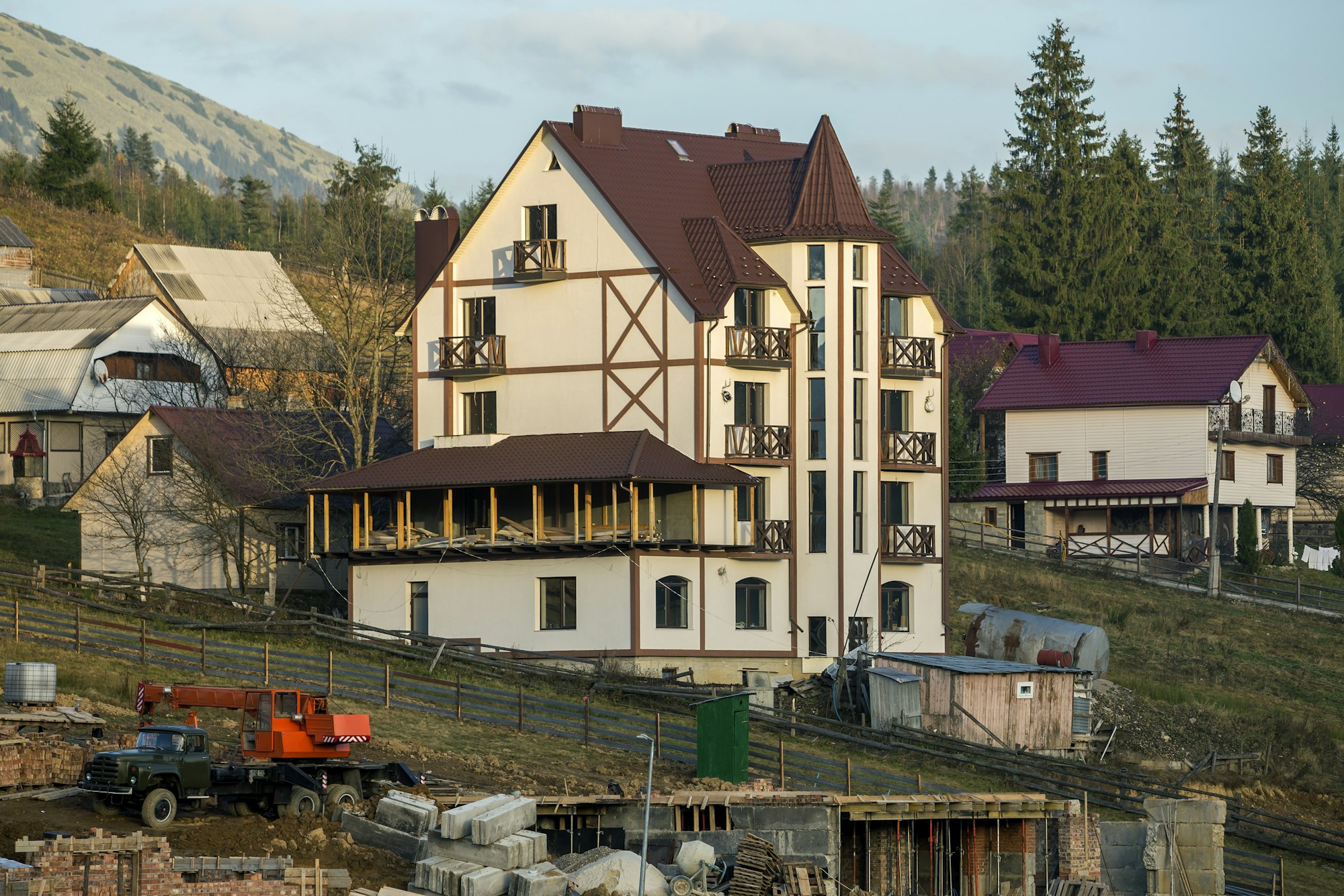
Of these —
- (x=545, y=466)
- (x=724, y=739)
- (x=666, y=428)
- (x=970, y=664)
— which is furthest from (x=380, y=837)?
(x=666, y=428)

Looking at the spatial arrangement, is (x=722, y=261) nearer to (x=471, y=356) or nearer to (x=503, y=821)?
(x=471, y=356)

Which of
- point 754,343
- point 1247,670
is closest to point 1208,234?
point 1247,670

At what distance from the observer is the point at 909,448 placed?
58.6 meters

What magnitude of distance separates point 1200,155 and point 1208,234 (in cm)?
672

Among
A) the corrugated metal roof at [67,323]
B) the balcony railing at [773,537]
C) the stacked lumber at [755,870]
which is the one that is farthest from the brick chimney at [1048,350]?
the stacked lumber at [755,870]

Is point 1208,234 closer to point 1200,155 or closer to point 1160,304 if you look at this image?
point 1200,155

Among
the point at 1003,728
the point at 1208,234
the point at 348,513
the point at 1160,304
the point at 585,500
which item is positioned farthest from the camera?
the point at 1208,234

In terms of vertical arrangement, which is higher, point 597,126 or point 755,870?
point 597,126

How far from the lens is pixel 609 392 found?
56125mm

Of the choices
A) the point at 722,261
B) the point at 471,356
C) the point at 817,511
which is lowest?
the point at 817,511

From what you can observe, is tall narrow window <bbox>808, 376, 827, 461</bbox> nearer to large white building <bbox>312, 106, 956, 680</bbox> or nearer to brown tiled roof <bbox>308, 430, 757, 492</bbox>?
large white building <bbox>312, 106, 956, 680</bbox>

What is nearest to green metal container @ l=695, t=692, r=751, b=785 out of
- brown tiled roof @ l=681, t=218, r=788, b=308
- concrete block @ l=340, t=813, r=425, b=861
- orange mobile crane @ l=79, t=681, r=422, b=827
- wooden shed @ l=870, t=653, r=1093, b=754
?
orange mobile crane @ l=79, t=681, r=422, b=827

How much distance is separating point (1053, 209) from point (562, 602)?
201 feet

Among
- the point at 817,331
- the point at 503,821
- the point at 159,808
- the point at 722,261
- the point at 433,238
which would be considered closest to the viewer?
the point at 503,821
